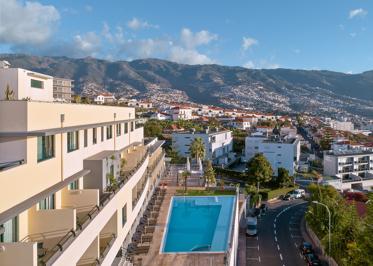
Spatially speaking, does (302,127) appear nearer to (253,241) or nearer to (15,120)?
(253,241)

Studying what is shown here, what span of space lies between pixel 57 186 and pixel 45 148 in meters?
1.15

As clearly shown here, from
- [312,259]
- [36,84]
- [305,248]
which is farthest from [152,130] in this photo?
[36,84]

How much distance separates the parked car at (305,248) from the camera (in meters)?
30.4

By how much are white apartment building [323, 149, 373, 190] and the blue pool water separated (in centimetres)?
3756

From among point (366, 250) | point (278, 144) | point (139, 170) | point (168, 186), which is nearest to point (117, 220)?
point (139, 170)

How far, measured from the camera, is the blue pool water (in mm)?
25500

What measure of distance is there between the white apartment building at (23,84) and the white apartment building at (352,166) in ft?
183

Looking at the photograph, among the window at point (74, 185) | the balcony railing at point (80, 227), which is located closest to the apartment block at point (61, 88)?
the balcony railing at point (80, 227)

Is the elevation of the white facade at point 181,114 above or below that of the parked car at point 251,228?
above

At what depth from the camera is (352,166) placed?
227 feet

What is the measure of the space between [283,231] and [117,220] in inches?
965

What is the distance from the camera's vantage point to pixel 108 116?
19.7 meters

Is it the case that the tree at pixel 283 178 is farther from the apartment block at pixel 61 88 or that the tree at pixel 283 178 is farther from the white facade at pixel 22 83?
the white facade at pixel 22 83

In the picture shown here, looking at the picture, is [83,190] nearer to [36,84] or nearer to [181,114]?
[36,84]
